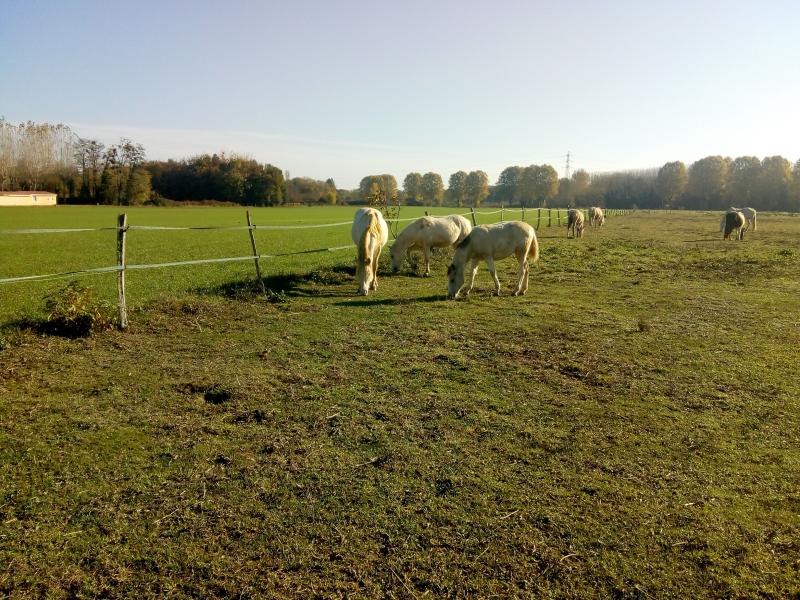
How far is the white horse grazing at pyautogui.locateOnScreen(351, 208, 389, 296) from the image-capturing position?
11180mm

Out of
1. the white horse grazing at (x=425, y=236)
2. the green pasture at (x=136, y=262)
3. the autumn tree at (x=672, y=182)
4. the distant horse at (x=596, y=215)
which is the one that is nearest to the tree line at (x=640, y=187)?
the autumn tree at (x=672, y=182)

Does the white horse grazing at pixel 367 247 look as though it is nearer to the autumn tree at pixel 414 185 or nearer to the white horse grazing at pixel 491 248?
the white horse grazing at pixel 491 248

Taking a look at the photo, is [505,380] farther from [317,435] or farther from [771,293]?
[771,293]

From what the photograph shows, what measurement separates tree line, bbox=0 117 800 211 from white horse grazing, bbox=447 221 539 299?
59.7m

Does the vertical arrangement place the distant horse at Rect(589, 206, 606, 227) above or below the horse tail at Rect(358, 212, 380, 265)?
above

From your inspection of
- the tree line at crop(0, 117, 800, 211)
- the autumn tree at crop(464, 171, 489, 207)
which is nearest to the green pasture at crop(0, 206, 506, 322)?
the tree line at crop(0, 117, 800, 211)

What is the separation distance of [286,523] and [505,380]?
344 cm

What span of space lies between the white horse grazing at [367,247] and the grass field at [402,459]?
2683 mm

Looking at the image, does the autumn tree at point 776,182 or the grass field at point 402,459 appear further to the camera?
the autumn tree at point 776,182

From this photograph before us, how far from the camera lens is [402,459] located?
13.6 ft

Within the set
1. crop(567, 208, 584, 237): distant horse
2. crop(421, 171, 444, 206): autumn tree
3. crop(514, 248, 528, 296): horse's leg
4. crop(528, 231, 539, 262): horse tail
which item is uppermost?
crop(421, 171, 444, 206): autumn tree

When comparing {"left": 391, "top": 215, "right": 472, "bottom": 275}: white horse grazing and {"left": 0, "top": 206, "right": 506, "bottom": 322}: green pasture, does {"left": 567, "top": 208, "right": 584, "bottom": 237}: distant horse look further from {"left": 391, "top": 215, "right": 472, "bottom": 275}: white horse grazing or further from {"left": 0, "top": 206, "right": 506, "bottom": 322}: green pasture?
{"left": 391, "top": 215, "right": 472, "bottom": 275}: white horse grazing

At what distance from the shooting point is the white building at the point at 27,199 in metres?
64.4

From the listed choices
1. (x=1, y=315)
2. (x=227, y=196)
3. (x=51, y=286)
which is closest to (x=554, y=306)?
(x=1, y=315)
